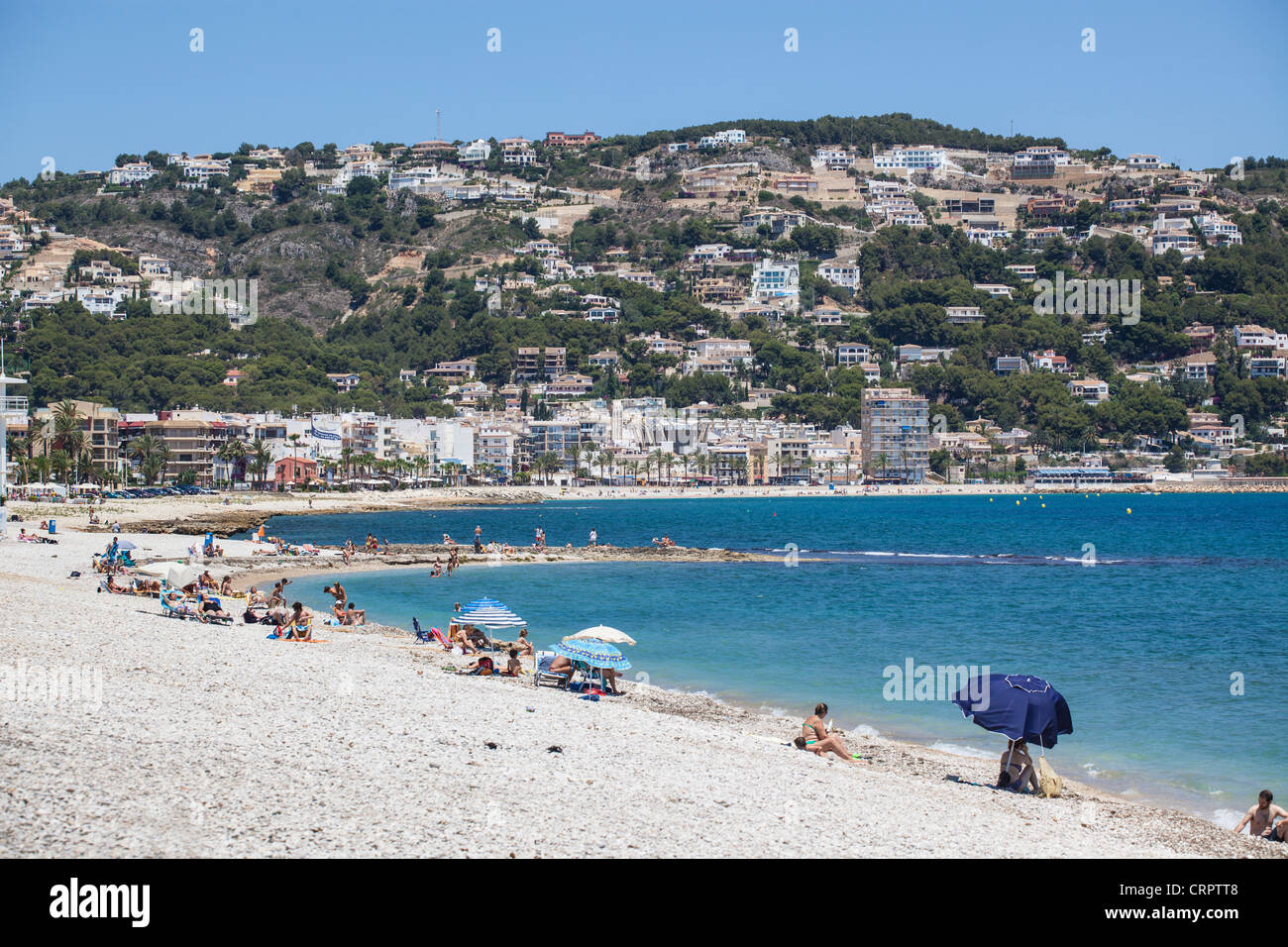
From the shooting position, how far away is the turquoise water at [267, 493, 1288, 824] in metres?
15.5

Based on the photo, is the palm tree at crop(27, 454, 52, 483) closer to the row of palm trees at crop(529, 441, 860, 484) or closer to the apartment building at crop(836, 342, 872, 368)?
the row of palm trees at crop(529, 441, 860, 484)

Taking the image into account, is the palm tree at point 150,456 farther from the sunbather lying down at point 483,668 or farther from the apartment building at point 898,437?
the apartment building at point 898,437

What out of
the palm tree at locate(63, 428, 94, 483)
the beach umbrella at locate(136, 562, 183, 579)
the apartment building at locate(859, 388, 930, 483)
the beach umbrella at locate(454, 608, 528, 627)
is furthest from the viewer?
the apartment building at locate(859, 388, 930, 483)

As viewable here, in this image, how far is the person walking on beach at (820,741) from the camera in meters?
13.1

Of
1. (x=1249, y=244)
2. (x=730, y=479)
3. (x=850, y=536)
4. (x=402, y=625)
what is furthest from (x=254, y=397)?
(x=1249, y=244)

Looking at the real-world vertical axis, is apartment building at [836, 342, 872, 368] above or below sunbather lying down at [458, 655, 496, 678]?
above

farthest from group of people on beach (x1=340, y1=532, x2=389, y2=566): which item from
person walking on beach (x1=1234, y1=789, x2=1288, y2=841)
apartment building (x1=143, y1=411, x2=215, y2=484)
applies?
apartment building (x1=143, y1=411, x2=215, y2=484)

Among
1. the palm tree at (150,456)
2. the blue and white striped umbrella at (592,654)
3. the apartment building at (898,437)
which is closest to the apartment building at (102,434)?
the palm tree at (150,456)

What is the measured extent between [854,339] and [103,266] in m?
119

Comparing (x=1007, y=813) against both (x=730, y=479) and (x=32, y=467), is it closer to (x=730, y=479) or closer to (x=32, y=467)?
(x=32, y=467)

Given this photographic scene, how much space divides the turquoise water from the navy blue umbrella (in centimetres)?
126

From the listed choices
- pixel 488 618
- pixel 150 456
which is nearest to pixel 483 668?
pixel 488 618

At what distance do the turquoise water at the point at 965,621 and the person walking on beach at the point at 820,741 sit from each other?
66.2 inches

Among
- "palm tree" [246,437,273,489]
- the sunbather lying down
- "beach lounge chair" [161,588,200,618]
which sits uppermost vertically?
"palm tree" [246,437,273,489]
